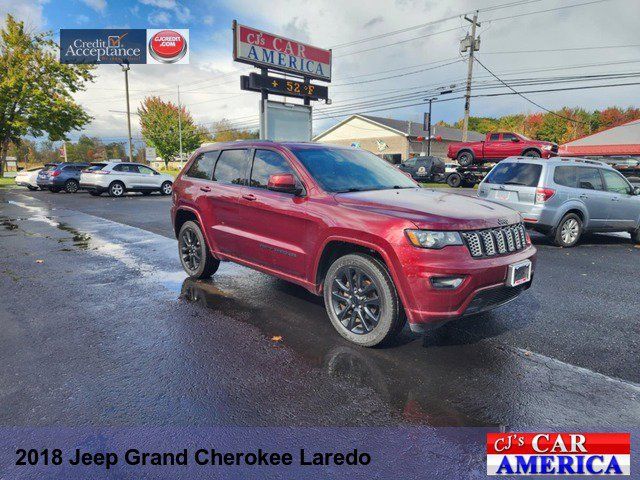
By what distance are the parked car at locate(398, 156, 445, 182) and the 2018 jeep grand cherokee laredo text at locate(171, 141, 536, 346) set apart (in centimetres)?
2405

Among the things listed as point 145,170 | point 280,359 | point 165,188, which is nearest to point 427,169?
point 165,188

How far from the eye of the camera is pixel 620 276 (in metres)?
6.41

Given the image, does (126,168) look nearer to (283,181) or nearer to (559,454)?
(283,181)

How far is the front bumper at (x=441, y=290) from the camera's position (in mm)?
3207

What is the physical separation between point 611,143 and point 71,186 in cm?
4102

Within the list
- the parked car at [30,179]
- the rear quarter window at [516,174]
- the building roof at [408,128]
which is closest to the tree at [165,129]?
the building roof at [408,128]

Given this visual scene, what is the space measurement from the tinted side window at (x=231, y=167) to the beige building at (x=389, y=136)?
1817 inches

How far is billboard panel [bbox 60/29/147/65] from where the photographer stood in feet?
119

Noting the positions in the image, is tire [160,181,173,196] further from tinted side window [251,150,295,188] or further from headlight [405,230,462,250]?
headlight [405,230,462,250]

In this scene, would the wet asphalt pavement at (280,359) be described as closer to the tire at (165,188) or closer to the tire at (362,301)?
the tire at (362,301)

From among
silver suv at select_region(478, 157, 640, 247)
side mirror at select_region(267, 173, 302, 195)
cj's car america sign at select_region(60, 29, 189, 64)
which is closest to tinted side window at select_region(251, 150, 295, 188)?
side mirror at select_region(267, 173, 302, 195)

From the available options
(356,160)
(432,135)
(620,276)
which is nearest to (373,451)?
(356,160)

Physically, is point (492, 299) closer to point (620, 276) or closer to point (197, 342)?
point (197, 342)

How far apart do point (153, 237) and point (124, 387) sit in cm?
676
